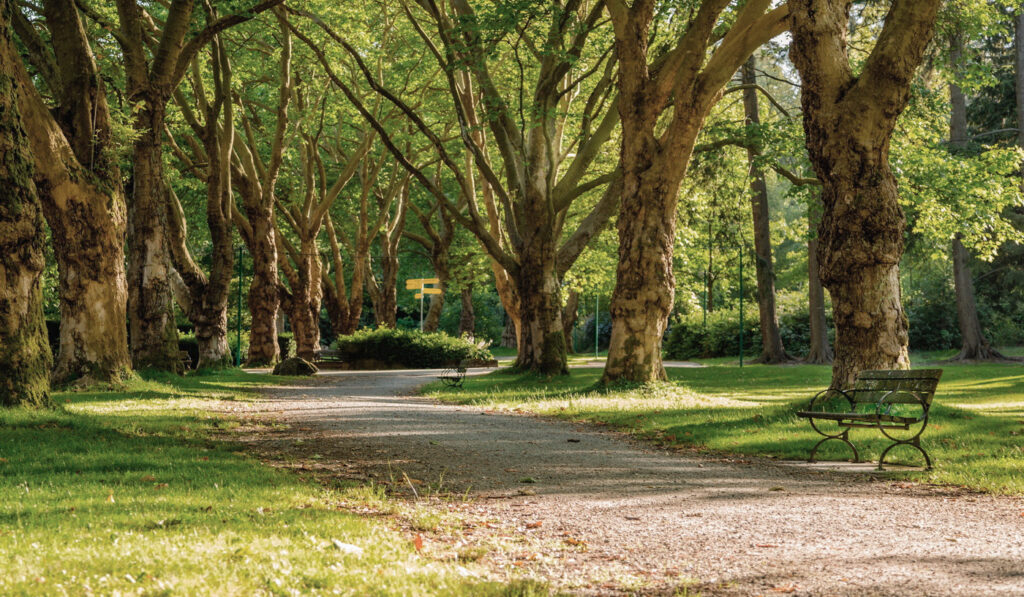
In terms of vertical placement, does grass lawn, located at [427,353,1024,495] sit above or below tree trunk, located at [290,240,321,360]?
below

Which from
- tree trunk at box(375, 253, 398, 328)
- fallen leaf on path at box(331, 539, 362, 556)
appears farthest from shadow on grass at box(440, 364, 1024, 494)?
tree trunk at box(375, 253, 398, 328)

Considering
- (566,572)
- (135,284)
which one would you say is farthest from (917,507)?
(135,284)

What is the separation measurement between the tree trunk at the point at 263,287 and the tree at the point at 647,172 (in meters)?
13.6

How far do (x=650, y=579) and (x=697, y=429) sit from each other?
718cm

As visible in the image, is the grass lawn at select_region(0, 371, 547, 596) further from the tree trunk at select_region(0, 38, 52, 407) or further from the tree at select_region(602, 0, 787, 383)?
the tree at select_region(602, 0, 787, 383)

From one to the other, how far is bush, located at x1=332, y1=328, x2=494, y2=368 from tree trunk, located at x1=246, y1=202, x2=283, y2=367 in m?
4.12

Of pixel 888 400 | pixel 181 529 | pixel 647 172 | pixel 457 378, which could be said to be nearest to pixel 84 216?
pixel 457 378

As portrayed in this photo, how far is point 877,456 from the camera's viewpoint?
959cm

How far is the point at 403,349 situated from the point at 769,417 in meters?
23.4

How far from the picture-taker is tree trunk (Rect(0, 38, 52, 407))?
10.6 m

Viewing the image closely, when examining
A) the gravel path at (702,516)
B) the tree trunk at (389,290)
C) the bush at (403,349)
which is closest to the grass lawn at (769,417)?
the gravel path at (702,516)

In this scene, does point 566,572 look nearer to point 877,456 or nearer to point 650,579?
point 650,579

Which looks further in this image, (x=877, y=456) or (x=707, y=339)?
(x=707, y=339)

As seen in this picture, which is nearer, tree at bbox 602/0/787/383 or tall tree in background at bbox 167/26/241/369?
tree at bbox 602/0/787/383
